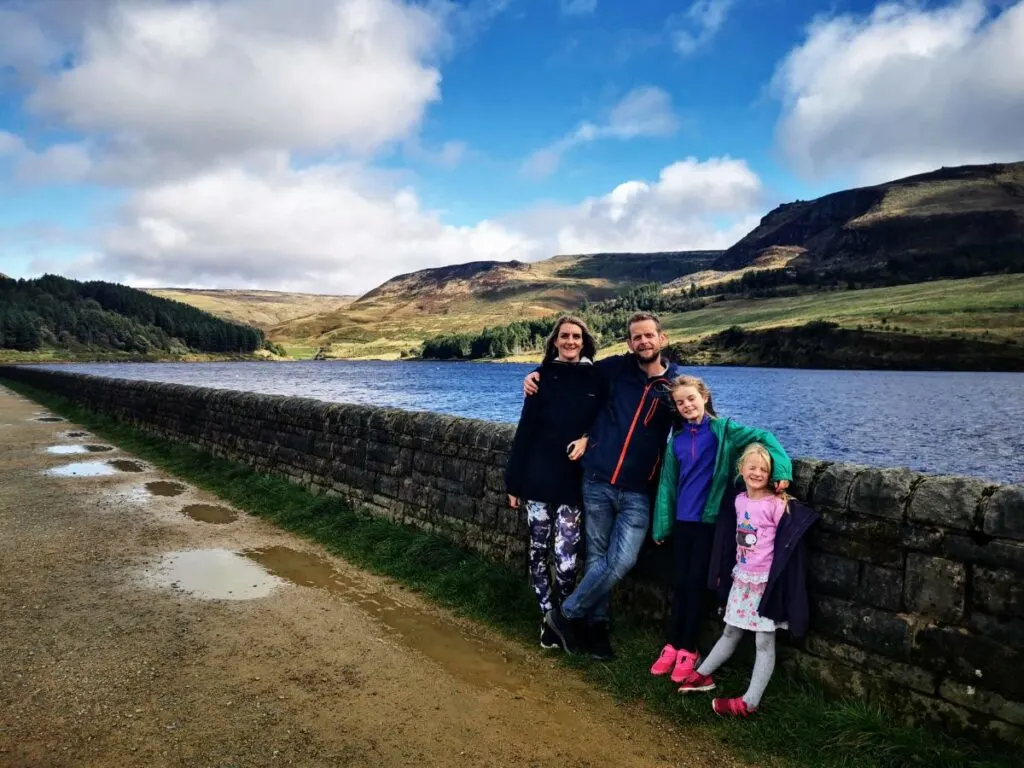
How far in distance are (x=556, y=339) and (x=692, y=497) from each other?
156 cm

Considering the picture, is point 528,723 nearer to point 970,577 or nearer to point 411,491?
point 970,577

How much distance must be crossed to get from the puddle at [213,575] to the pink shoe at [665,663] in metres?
3.74

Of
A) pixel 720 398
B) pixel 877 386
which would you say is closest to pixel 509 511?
pixel 720 398

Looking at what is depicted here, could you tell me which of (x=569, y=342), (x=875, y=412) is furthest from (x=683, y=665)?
(x=875, y=412)

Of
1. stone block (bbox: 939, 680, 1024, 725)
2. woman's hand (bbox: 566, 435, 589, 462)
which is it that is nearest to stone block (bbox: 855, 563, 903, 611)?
stone block (bbox: 939, 680, 1024, 725)

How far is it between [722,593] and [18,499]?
1059cm

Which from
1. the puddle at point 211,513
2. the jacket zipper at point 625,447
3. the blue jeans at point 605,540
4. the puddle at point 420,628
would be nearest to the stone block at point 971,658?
the blue jeans at point 605,540

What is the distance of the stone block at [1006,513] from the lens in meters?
3.44

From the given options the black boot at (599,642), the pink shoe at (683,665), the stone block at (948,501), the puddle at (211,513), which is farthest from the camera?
the puddle at (211,513)

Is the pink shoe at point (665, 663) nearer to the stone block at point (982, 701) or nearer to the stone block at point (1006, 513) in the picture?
the stone block at point (982, 701)

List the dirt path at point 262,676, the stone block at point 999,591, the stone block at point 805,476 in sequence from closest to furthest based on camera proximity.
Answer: the stone block at point 999,591
the dirt path at point 262,676
the stone block at point 805,476

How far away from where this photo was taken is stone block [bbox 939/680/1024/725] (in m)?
3.44

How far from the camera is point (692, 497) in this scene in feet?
14.9

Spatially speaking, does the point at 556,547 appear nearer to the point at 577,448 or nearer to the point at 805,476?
the point at 577,448
